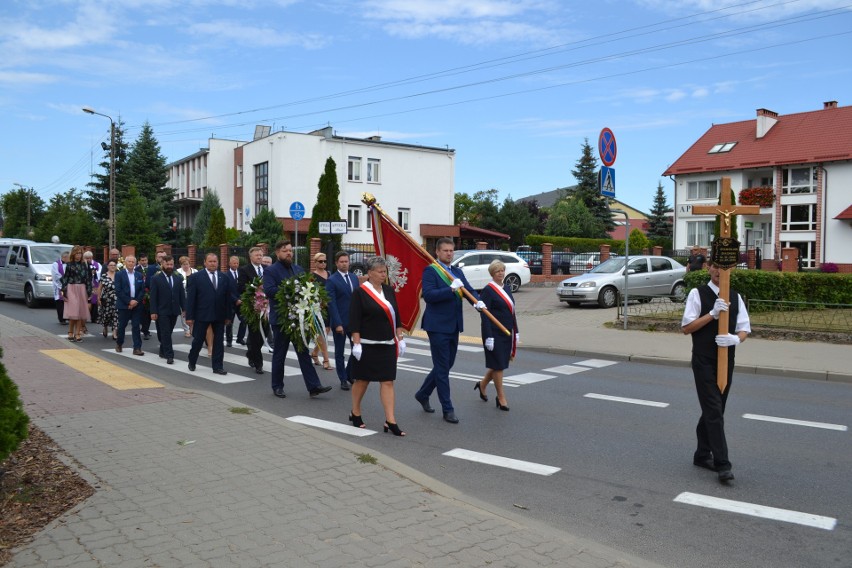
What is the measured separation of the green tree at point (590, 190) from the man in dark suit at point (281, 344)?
5893cm

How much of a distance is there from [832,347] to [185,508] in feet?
41.9

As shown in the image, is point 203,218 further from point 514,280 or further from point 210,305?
point 210,305

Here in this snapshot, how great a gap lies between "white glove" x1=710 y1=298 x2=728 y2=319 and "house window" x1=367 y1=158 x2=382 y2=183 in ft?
144

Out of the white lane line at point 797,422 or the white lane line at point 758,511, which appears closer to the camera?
the white lane line at point 758,511

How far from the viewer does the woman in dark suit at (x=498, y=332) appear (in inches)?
330

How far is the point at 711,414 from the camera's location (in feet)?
19.8

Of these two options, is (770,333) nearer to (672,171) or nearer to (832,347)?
(832,347)

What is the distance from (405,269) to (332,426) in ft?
7.81

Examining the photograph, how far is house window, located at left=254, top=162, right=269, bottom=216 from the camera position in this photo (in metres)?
48.0

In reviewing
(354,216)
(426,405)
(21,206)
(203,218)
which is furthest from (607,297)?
(21,206)

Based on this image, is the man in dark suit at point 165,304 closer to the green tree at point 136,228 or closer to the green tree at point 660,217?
the green tree at point 136,228

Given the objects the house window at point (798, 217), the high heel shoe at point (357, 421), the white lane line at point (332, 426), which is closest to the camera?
the white lane line at point (332, 426)

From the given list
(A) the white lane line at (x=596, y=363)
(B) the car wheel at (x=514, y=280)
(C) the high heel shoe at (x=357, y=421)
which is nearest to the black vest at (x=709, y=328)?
(C) the high heel shoe at (x=357, y=421)

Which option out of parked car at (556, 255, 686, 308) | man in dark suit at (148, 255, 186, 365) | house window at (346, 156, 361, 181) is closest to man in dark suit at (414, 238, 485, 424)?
man in dark suit at (148, 255, 186, 365)
